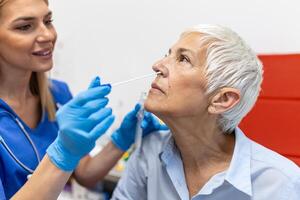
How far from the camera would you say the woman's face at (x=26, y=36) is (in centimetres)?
127

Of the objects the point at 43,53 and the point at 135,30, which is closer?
the point at 43,53

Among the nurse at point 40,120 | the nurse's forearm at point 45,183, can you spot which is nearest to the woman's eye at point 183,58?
the nurse at point 40,120

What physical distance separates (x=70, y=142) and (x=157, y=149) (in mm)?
386

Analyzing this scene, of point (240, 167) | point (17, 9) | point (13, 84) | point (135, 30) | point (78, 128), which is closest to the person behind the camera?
point (78, 128)

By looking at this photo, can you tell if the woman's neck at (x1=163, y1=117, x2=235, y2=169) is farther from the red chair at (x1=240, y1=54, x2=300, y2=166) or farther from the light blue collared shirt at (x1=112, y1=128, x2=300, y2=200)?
the red chair at (x1=240, y1=54, x2=300, y2=166)

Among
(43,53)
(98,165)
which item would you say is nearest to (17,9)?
(43,53)

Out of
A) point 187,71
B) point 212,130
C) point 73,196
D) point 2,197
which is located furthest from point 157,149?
point 73,196

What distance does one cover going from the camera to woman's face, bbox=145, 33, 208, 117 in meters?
1.10

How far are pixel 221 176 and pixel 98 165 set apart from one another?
567 millimetres

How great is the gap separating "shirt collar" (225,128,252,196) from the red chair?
21 cm

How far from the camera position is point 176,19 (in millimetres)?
1576

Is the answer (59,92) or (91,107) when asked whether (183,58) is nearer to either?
(91,107)

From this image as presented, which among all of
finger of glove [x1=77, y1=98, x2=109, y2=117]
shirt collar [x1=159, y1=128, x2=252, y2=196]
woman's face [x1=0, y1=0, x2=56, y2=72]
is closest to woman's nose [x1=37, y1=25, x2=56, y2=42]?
woman's face [x1=0, y1=0, x2=56, y2=72]

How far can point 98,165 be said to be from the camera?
1518 millimetres
